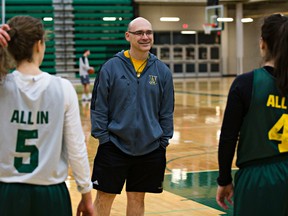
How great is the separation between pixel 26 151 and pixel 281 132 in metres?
1.26

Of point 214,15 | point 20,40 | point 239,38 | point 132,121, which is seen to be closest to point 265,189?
point 20,40

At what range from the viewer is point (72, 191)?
7.27m

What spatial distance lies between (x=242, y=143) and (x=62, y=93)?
0.94 metres

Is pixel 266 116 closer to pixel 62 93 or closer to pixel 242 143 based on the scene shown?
pixel 242 143

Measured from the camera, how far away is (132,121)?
4672 millimetres

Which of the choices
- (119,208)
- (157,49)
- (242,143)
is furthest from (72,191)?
(157,49)

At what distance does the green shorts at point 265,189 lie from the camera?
10.2 feet

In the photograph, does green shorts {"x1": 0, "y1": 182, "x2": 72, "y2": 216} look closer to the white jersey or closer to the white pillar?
the white jersey

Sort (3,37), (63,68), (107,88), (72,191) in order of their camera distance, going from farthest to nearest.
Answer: (63,68) → (72,191) → (107,88) → (3,37)

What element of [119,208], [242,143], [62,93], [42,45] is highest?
[42,45]

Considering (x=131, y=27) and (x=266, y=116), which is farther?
(x=131, y=27)

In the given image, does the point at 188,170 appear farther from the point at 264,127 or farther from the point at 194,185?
the point at 264,127

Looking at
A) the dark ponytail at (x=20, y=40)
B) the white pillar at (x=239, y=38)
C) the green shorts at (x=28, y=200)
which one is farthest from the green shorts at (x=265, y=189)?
the white pillar at (x=239, y=38)

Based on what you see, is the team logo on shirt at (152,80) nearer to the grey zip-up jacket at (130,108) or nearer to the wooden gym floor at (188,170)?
the grey zip-up jacket at (130,108)
